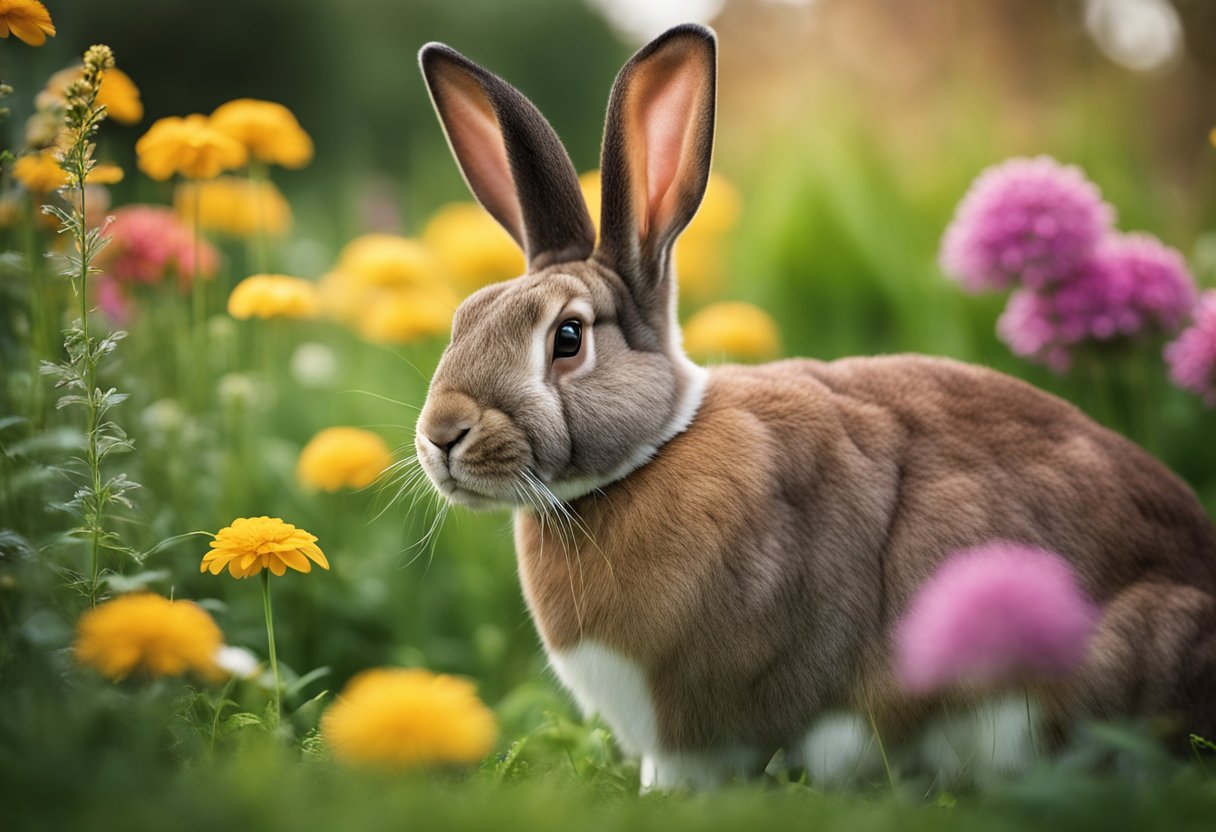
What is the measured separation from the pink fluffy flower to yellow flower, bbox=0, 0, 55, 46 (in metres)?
3.22

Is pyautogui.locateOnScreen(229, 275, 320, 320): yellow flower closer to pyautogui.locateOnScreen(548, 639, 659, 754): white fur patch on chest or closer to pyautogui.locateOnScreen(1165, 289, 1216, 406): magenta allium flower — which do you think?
pyautogui.locateOnScreen(548, 639, 659, 754): white fur patch on chest

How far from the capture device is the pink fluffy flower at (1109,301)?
150 inches

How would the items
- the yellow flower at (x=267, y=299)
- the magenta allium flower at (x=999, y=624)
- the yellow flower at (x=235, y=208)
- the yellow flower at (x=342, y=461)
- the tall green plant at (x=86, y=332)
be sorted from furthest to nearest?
1. the yellow flower at (x=235, y=208)
2. the yellow flower at (x=342, y=461)
3. the yellow flower at (x=267, y=299)
4. the tall green plant at (x=86, y=332)
5. the magenta allium flower at (x=999, y=624)

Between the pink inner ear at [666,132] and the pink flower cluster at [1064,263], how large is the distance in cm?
137

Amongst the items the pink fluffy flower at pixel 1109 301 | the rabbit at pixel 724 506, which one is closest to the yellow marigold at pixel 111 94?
the rabbit at pixel 724 506

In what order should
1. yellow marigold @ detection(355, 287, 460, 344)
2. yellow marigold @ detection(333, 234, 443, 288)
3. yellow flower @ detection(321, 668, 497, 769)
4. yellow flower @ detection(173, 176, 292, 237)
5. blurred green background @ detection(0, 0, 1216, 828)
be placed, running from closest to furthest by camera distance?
yellow flower @ detection(321, 668, 497, 769)
blurred green background @ detection(0, 0, 1216, 828)
yellow marigold @ detection(355, 287, 460, 344)
yellow marigold @ detection(333, 234, 443, 288)
yellow flower @ detection(173, 176, 292, 237)

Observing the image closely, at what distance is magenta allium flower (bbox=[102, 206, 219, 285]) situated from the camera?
3.97 m

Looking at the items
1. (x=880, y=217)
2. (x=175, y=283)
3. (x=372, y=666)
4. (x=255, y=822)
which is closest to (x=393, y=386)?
(x=175, y=283)

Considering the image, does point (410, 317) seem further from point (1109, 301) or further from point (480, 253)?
point (1109, 301)

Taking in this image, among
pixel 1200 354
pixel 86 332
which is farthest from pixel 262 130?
pixel 1200 354

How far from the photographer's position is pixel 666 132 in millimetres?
3076

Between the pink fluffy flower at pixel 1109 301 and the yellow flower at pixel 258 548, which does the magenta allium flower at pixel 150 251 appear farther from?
the pink fluffy flower at pixel 1109 301

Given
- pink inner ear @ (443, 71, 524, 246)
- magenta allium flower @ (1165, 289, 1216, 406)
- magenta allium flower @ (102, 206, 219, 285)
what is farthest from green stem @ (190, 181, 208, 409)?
magenta allium flower @ (1165, 289, 1216, 406)

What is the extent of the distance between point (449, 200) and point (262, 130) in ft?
13.0
